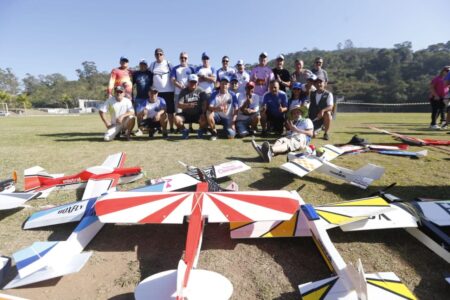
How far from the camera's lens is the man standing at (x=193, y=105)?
966cm

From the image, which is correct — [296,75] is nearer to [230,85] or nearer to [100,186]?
[230,85]

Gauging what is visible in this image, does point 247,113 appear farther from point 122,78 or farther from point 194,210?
point 194,210

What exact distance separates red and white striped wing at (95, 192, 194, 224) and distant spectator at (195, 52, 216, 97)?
23.6 ft

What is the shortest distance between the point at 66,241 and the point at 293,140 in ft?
18.2

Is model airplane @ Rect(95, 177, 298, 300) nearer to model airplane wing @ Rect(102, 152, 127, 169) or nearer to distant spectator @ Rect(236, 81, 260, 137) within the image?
model airplane wing @ Rect(102, 152, 127, 169)

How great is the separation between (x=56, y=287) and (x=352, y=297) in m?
2.39

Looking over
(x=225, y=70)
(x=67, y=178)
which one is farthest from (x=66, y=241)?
(x=225, y=70)

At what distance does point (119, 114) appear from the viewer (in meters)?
9.32

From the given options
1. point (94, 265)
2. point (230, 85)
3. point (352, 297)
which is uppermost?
point (230, 85)

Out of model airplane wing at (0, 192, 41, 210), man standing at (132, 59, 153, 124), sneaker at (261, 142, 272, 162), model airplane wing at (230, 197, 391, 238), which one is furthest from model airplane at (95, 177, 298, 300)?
man standing at (132, 59, 153, 124)

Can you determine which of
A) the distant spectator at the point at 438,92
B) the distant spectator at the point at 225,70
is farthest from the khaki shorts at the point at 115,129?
the distant spectator at the point at 438,92

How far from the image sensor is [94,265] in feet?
8.95

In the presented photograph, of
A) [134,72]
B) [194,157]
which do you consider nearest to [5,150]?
[134,72]

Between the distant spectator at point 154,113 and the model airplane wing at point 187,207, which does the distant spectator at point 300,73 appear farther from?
the model airplane wing at point 187,207
